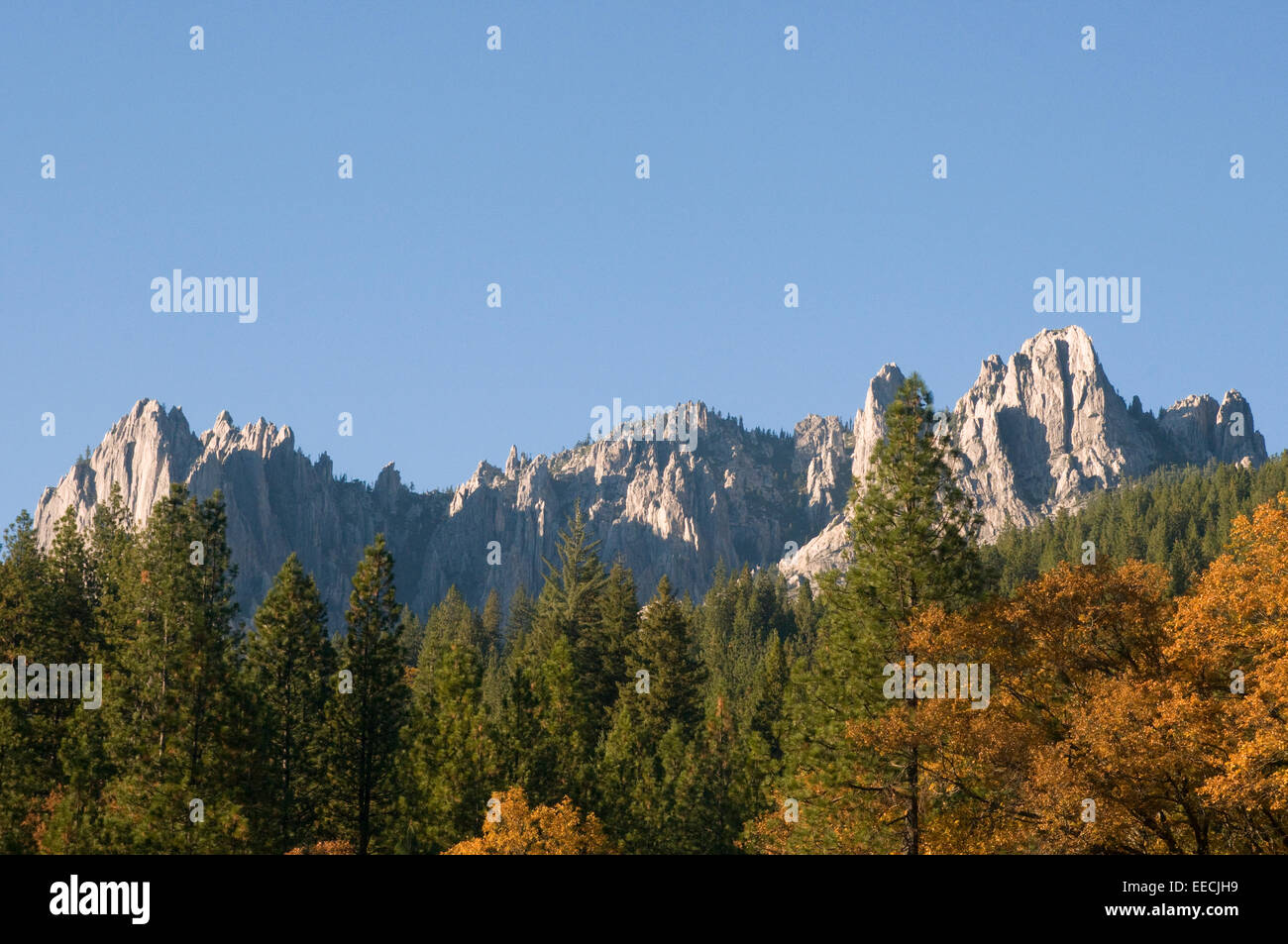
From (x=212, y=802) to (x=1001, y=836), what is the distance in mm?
24518

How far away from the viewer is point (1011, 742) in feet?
106

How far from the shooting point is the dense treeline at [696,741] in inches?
1201

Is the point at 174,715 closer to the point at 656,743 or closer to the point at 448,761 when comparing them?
the point at 448,761

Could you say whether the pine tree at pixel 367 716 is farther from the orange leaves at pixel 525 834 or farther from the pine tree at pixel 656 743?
the pine tree at pixel 656 743

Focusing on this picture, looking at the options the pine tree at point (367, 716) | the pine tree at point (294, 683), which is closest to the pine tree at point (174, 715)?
the pine tree at point (294, 683)

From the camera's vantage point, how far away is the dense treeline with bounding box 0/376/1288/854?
30516mm

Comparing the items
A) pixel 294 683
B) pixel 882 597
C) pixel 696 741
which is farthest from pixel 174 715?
pixel 696 741

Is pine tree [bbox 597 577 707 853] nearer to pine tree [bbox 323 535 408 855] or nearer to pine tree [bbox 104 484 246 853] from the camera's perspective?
pine tree [bbox 323 535 408 855]

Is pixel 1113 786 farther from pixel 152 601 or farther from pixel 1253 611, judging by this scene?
pixel 152 601

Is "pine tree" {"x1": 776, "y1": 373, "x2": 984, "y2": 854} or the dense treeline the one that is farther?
"pine tree" {"x1": 776, "y1": 373, "x2": 984, "y2": 854}

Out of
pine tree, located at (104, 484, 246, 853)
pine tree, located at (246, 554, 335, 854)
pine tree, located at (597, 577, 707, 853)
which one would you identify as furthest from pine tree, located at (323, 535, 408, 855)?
pine tree, located at (597, 577, 707, 853)

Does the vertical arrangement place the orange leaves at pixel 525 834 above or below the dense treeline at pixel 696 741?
below
